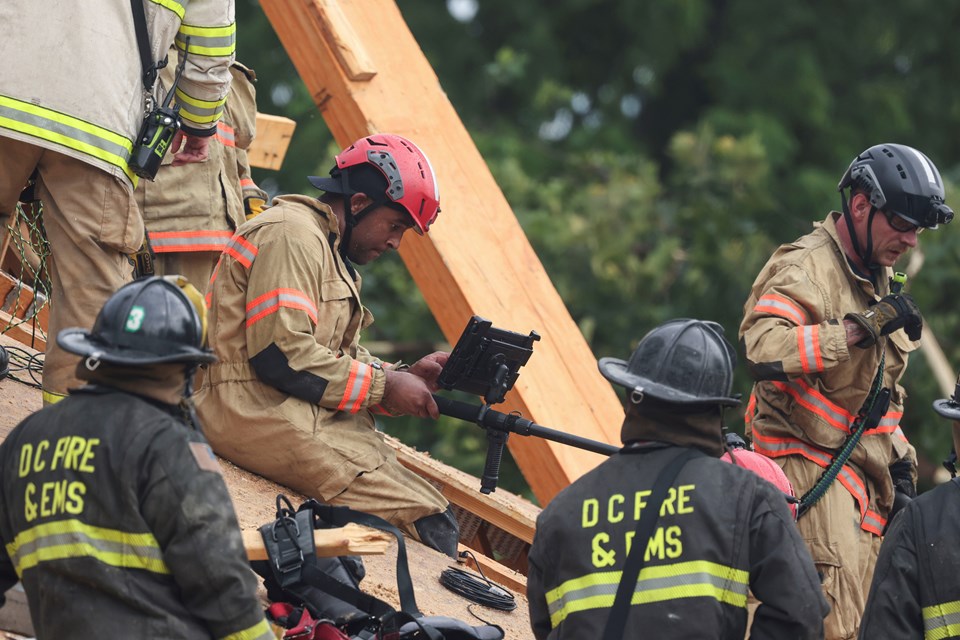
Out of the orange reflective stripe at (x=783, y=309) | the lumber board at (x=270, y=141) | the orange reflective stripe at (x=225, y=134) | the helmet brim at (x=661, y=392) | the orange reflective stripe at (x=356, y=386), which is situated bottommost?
the helmet brim at (x=661, y=392)

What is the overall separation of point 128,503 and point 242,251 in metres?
2.35

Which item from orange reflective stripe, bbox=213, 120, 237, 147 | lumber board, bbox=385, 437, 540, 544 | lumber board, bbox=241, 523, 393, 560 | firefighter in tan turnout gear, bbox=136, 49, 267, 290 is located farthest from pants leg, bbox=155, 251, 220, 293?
lumber board, bbox=241, 523, 393, 560

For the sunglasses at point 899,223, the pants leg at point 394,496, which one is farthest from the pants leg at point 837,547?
the pants leg at point 394,496

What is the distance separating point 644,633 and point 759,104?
14.6 metres

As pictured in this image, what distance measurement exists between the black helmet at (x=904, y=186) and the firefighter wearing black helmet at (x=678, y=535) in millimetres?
2352

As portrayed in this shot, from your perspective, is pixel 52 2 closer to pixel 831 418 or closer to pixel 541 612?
pixel 541 612

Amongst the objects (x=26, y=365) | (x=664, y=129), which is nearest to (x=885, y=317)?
(x=26, y=365)

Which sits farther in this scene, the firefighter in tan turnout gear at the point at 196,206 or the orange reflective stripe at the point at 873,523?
the firefighter in tan turnout gear at the point at 196,206

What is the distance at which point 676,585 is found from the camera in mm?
3783

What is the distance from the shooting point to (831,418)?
620cm

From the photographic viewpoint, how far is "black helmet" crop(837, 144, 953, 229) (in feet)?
20.1

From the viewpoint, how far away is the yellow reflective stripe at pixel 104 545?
358cm

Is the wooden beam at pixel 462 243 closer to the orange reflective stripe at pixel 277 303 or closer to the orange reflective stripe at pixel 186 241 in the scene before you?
the orange reflective stripe at pixel 186 241

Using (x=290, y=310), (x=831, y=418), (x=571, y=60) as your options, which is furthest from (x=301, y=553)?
(x=571, y=60)
